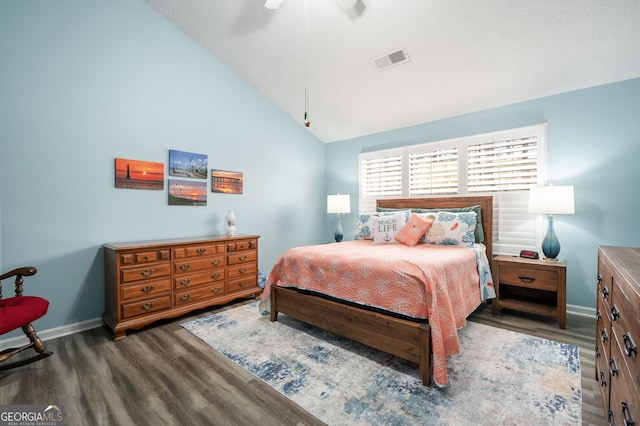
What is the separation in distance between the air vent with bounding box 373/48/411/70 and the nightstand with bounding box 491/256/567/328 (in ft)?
7.91

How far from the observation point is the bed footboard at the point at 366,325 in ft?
5.96

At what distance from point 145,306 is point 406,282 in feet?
7.88

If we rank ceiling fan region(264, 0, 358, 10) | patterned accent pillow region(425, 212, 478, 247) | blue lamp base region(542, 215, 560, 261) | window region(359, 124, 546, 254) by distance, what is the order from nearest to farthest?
ceiling fan region(264, 0, 358, 10), blue lamp base region(542, 215, 560, 261), patterned accent pillow region(425, 212, 478, 247), window region(359, 124, 546, 254)

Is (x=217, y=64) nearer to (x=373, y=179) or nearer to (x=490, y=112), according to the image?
(x=373, y=179)

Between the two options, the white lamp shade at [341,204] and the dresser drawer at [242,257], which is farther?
the white lamp shade at [341,204]

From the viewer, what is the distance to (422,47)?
2846mm

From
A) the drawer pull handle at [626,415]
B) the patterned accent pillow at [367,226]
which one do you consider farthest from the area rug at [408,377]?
the patterned accent pillow at [367,226]

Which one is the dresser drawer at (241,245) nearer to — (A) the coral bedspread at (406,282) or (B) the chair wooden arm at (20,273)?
(A) the coral bedspread at (406,282)

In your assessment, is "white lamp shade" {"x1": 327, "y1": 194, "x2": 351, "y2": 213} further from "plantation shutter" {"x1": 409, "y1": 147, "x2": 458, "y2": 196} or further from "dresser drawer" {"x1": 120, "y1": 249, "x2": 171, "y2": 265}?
"dresser drawer" {"x1": 120, "y1": 249, "x2": 171, "y2": 265}

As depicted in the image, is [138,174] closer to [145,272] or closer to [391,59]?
[145,272]

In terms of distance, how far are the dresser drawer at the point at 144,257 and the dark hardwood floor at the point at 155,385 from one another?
68 centimetres

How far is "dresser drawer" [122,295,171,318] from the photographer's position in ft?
8.39

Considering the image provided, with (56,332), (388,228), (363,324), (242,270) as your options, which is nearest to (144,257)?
(56,332)

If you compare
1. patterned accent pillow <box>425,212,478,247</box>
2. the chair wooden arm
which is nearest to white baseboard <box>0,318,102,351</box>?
the chair wooden arm
